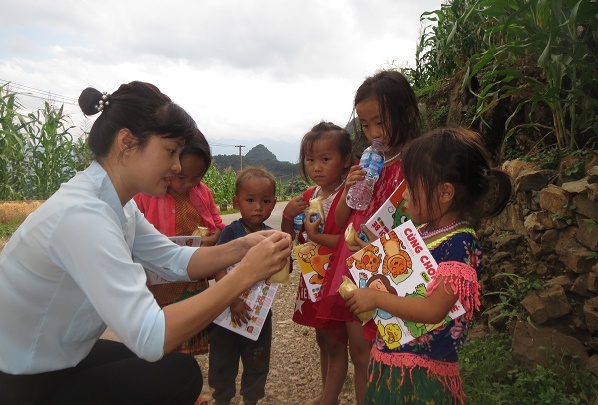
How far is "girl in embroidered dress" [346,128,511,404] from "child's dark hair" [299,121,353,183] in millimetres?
839

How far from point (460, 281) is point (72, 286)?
1.29m

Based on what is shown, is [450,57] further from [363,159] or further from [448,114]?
[363,159]

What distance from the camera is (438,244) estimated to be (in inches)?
67.3

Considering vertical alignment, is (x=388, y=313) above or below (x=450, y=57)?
below

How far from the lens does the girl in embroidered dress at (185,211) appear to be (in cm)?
264

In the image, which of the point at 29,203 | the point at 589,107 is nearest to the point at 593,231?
the point at 589,107

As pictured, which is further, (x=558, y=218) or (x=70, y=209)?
(x=558, y=218)

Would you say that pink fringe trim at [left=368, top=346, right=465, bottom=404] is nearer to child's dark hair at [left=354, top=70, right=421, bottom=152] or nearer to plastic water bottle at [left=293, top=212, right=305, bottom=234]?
A: child's dark hair at [left=354, top=70, right=421, bottom=152]

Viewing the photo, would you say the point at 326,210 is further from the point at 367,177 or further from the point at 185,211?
the point at 185,211

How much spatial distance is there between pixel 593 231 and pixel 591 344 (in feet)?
1.80

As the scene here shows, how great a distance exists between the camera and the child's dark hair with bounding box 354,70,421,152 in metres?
2.21

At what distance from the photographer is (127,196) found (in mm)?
1889

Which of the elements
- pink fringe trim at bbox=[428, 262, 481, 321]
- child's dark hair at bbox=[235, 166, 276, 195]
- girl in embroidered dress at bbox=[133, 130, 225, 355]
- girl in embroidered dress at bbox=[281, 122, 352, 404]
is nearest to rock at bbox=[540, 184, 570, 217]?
girl in embroidered dress at bbox=[281, 122, 352, 404]

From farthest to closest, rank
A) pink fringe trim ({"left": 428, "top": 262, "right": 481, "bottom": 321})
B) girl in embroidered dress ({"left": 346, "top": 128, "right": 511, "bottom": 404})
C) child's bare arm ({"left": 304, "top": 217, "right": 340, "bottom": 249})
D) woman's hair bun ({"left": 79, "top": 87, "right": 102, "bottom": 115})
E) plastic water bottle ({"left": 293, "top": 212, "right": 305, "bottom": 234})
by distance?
1. plastic water bottle ({"left": 293, "top": 212, "right": 305, "bottom": 234})
2. child's bare arm ({"left": 304, "top": 217, "right": 340, "bottom": 249})
3. woman's hair bun ({"left": 79, "top": 87, "right": 102, "bottom": 115})
4. girl in embroidered dress ({"left": 346, "top": 128, "right": 511, "bottom": 404})
5. pink fringe trim ({"left": 428, "top": 262, "right": 481, "bottom": 321})
